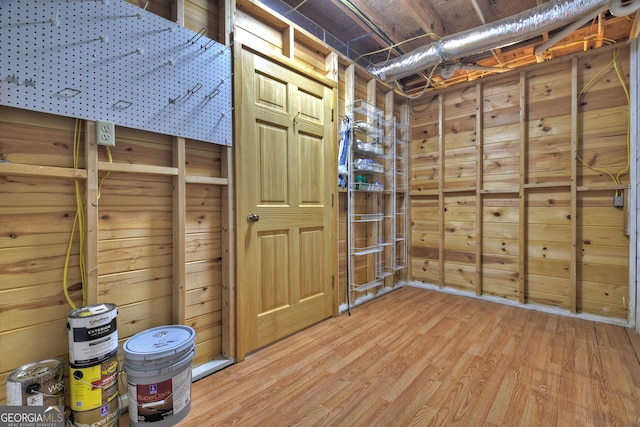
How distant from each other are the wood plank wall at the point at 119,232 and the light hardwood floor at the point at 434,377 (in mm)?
458

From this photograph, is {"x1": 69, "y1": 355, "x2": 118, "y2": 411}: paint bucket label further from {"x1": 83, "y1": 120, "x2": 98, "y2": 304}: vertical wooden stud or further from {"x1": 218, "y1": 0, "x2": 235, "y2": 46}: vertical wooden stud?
{"x1": 218, "y1": 0, "x2": 235, "y2": 46}: vertical wooden stud

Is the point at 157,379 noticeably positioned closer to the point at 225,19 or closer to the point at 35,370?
the point at 35,370

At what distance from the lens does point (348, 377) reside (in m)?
1.79

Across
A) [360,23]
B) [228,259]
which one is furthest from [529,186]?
[228,259]

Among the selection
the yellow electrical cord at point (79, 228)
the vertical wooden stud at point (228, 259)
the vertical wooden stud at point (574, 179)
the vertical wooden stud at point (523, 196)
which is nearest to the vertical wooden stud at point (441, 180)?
the vertical wooden stud at point (523, 196)

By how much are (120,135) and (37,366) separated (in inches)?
44.6

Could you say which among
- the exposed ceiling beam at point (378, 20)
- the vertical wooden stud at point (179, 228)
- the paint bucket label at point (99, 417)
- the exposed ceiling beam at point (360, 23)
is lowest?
the paint bucket label at point (99, 417)

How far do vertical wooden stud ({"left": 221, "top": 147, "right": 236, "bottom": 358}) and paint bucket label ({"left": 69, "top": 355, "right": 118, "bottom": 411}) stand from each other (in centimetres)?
71

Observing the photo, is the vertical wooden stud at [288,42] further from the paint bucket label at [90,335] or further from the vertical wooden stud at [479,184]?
the vertical wooden stud at [479,184]

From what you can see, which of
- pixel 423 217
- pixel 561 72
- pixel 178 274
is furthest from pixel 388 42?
pixel 178 274

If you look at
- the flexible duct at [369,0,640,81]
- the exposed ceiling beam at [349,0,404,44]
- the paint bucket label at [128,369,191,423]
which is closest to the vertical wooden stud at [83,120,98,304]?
the paint bucket label at [128,369,191,423]

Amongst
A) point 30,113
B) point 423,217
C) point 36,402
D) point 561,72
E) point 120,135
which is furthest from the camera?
point 423,217

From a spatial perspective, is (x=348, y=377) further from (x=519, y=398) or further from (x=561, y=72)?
(x=561, y=72)

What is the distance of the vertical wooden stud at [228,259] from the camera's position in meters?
1.93
